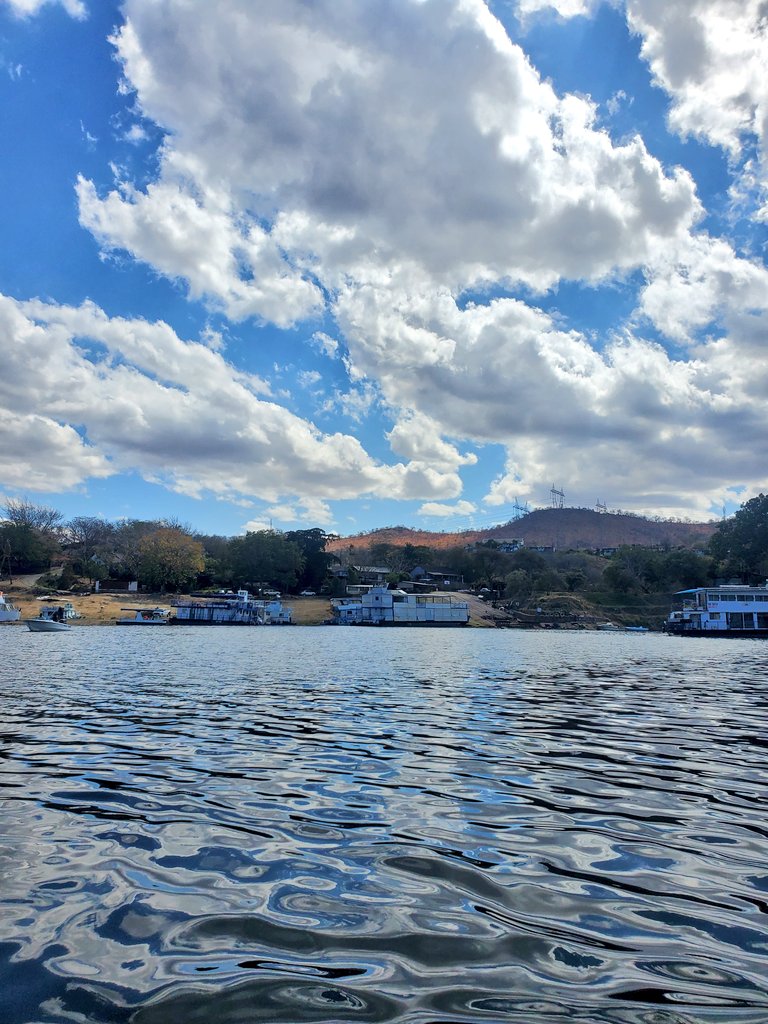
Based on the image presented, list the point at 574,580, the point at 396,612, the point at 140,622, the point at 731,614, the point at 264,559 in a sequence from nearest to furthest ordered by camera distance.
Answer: the point at 731,614, the point at 140,622, the point at 396,612, the point at 264,559, the point at 574,580

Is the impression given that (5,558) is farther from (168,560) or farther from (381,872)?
(381,872)

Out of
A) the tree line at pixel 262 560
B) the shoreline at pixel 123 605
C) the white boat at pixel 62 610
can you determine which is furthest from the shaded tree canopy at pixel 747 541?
the white boat at pixel 62 610

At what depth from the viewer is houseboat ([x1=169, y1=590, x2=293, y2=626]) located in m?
117

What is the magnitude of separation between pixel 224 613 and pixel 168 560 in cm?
2133

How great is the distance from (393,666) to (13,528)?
4857 inches

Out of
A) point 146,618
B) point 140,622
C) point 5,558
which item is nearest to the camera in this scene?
point 140,622

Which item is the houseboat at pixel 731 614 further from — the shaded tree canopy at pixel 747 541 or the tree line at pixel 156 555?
the tree line at pixel 156 555

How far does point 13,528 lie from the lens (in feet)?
441

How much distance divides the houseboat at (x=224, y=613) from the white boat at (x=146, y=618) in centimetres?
212

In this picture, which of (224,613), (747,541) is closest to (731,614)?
(747,541)

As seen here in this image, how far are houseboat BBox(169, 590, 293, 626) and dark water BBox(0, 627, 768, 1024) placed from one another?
342 feet

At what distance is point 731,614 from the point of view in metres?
102

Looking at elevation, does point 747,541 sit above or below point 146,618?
above

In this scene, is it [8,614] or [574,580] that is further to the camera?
[574,580]
